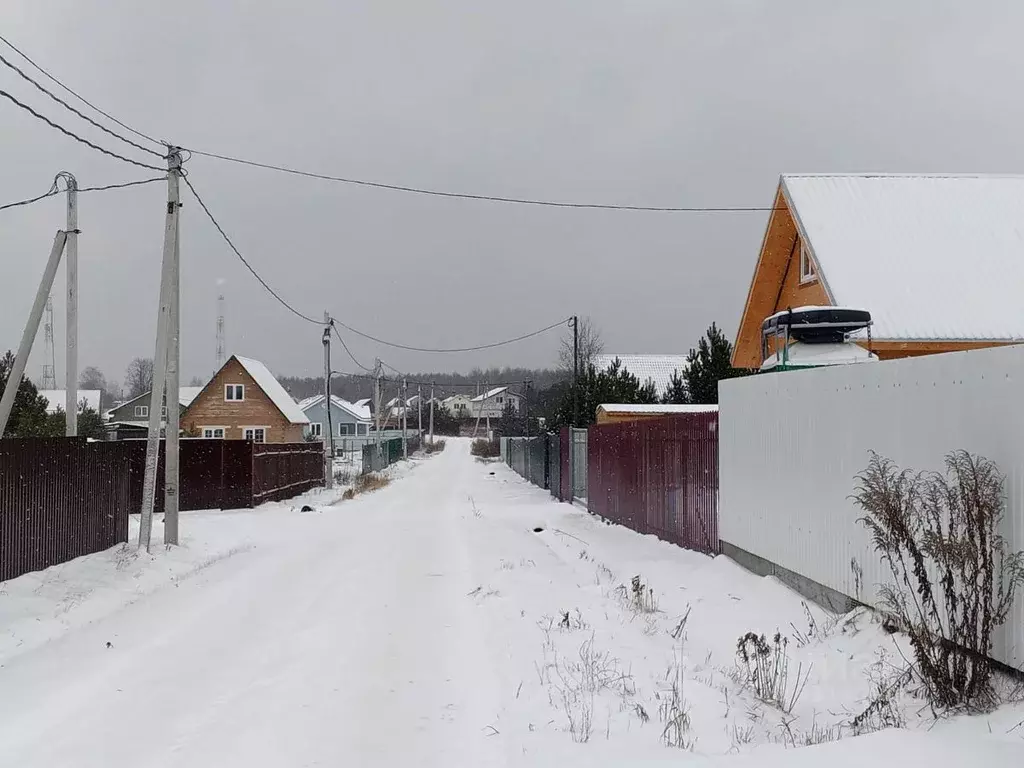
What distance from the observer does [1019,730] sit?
433cm

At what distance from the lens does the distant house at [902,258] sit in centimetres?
1566

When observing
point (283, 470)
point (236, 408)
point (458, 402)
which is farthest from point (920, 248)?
point (458, 402)

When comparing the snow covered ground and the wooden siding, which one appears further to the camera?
the wooden siding

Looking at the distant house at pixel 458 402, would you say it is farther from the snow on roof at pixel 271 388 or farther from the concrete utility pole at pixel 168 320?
the concrete utility pole at pixel 168 320

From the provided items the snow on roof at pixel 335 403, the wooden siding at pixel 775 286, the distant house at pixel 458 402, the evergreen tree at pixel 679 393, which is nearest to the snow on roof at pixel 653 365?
the evergreen tree at pixel 679 393

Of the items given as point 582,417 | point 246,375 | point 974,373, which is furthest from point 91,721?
point 246,375

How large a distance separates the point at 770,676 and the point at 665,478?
25.9 ft

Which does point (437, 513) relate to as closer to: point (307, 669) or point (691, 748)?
point (307, 669)

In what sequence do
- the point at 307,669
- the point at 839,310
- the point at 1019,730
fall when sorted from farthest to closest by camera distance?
1. the point at 839,310
2. the point at 307,669
3. the point at 1019,730

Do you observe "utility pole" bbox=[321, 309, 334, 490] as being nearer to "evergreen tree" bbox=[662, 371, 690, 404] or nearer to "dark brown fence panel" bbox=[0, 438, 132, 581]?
"evergreen tree" bbox=[662, 371, 690, 404]

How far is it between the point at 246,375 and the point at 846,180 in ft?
128

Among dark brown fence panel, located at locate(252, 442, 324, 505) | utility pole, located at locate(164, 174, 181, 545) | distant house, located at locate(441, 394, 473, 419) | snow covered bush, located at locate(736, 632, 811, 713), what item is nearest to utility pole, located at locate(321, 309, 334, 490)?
dark brown fence panel, located at locate(252, 442, 324, 505)

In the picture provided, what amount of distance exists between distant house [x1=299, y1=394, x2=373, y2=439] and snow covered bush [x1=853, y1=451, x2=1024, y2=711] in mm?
81990

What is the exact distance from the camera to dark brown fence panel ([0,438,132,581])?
9.93 m
